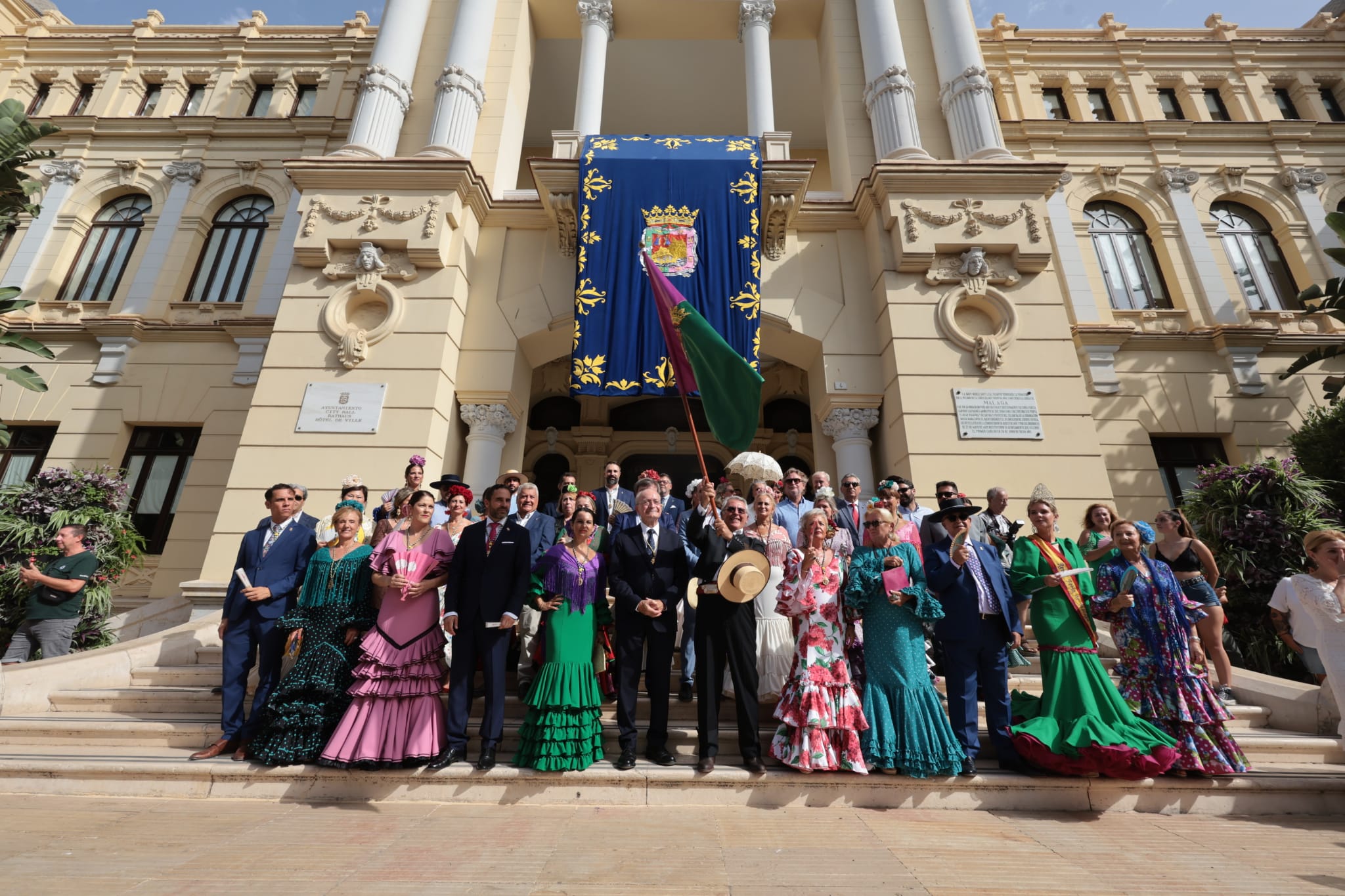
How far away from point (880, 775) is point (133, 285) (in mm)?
16773

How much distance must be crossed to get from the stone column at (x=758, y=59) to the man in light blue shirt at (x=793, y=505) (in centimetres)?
686

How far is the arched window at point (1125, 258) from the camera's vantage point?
43.7ft

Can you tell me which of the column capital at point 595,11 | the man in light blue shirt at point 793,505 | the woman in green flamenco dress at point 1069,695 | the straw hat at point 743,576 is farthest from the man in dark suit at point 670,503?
the column capital at point 595,11

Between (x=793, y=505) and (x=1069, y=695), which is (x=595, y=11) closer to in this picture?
(x=793, y=505)

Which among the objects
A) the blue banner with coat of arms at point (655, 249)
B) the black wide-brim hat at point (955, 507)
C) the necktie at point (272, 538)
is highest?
the blue banner with coat of arms at point (655, 249)

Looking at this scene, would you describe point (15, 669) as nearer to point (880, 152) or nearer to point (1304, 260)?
point (880, 152)

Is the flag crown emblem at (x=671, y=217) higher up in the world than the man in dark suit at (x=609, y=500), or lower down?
higher up

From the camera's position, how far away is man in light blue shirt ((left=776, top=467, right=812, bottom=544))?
6.39 metres

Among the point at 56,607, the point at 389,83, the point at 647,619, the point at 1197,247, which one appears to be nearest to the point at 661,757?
the point at 647,619

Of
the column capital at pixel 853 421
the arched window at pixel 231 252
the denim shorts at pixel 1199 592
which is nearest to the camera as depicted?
the denim shorts at pixel 1199 592

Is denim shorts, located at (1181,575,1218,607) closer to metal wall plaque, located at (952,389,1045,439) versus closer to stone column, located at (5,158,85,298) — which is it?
metal wall plaque, located at (952,389,1045,439)

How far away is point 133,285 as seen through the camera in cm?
1316

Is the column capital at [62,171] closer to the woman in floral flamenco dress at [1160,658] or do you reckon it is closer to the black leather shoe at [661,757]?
the black leather shoe at [661,757]

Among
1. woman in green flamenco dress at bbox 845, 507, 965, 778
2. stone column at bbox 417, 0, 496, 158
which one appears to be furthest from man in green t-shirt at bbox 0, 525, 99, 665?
woman in green flamenco dress at bbox 845, 507, 965, 778
